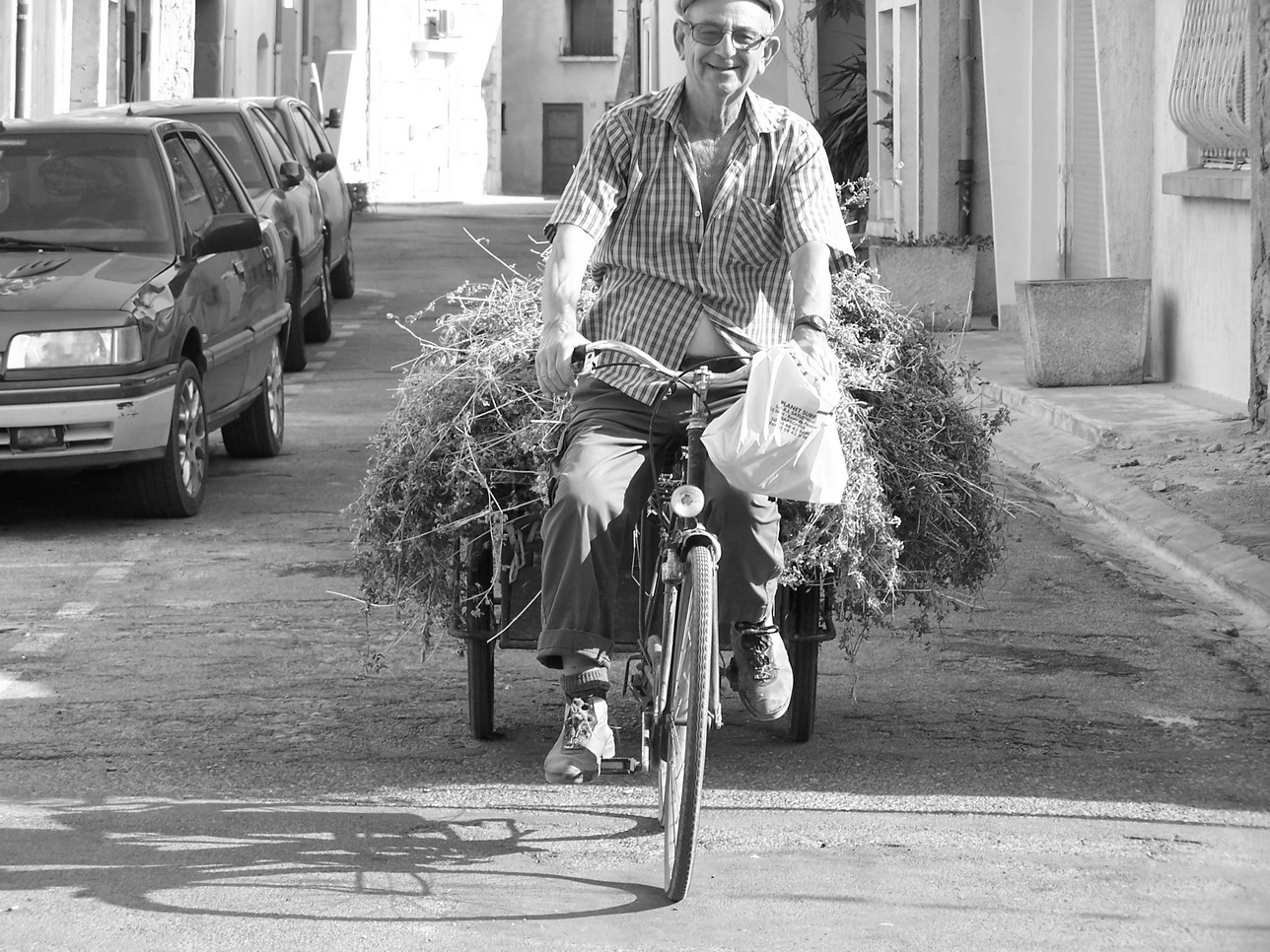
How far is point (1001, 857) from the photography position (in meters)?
4.72

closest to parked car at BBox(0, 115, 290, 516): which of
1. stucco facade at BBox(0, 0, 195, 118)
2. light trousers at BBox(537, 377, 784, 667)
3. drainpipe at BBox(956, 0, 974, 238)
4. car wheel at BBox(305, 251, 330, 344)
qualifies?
light trousers at BBox(537, 377, 784, 667)

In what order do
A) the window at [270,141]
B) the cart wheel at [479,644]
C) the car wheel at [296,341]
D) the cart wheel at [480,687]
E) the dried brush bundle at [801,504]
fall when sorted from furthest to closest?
the window at [270,141] → the car wheel at [296,341] → the cart wheel at [480,687] → the cart wheel at [479,644] → the dried brush bundle at [801,504]

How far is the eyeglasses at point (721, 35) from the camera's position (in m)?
4.80

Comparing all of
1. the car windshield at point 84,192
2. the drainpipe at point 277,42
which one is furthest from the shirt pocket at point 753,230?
the drainpipe at point 277,42


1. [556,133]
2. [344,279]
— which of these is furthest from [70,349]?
[556,133]

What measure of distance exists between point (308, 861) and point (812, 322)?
1.69 meters

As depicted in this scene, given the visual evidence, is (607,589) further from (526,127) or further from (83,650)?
(526,127)

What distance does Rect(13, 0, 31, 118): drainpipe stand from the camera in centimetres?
→ 2259

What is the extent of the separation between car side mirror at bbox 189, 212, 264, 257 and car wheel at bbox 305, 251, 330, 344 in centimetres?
682

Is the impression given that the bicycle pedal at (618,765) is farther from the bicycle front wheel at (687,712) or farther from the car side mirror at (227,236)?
the car side mirror at (227,236)

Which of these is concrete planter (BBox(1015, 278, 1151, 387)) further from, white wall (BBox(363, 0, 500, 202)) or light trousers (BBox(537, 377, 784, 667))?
white wall (BBox(363, 0, 500, 202))

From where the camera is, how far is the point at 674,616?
4.49 meters

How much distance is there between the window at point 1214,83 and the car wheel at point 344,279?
9625 mm

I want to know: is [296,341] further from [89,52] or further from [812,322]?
[89,52]
